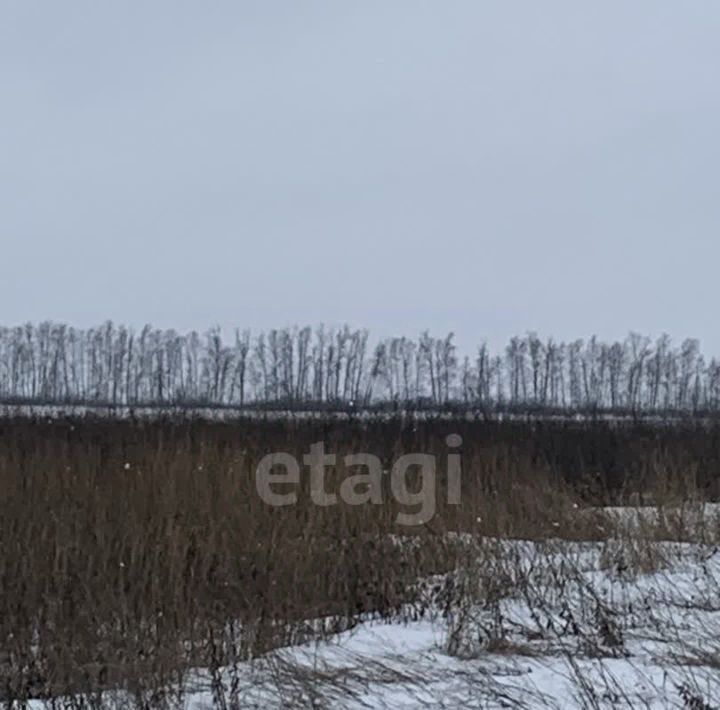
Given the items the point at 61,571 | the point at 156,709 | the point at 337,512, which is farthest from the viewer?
the point at 337,512

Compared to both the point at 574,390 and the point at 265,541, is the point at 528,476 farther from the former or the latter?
the point at 574,390

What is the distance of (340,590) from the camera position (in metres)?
6.44

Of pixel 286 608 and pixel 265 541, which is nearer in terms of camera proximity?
pixel 286 608

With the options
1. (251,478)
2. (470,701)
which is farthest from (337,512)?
(470,701)

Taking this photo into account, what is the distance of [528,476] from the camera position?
32.2 feet

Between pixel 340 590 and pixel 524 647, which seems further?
pixel 340 590

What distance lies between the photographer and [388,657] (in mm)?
4980

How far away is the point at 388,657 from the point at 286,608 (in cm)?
102

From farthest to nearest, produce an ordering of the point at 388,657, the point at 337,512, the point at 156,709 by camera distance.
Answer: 1. the point at 337,512
2. the point at 388,657
3. the point at 156,709

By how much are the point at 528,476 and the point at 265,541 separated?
3.83 meters

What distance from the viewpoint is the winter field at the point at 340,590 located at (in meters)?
4.21

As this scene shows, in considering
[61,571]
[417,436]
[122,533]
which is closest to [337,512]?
[122,533]

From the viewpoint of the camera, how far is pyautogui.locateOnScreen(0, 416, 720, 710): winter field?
4.21m

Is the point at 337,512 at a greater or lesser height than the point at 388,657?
greater
